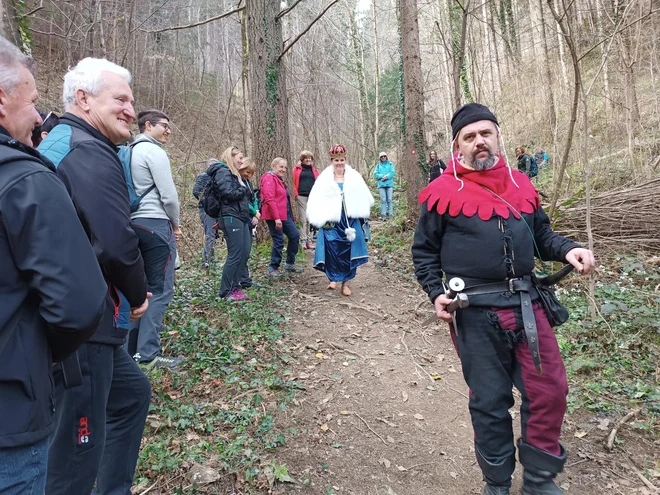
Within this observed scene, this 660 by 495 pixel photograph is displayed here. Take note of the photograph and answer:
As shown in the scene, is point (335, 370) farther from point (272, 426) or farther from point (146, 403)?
point (146, 403)

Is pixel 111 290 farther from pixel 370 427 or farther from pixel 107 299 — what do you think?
pixel 370 427

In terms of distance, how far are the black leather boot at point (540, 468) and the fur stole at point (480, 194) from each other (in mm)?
1337

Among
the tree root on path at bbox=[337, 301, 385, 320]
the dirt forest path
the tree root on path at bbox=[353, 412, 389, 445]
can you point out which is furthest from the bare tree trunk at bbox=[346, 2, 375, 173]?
the tree root on path at bbox=[353, 412, 389, 445]

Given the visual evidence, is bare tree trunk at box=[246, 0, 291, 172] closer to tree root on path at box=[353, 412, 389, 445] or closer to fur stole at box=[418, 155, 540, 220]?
tree root on path at box=[353, 412, 389, 445]

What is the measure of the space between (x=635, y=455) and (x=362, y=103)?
2018cm

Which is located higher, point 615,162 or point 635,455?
point 615,162

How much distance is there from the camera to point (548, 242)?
2594 millimetres

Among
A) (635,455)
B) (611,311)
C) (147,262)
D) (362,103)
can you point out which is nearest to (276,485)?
(147,262)

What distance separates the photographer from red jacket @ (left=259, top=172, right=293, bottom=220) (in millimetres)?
6957

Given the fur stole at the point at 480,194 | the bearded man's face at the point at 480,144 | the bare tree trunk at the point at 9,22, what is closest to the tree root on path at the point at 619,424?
the fur stole at the point at 480,194

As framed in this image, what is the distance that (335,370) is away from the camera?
4.42m

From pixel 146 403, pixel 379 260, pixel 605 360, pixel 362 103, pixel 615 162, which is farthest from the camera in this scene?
pixel 362 103

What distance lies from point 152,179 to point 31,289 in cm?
298

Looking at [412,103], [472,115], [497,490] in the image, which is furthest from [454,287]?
[412,103]
